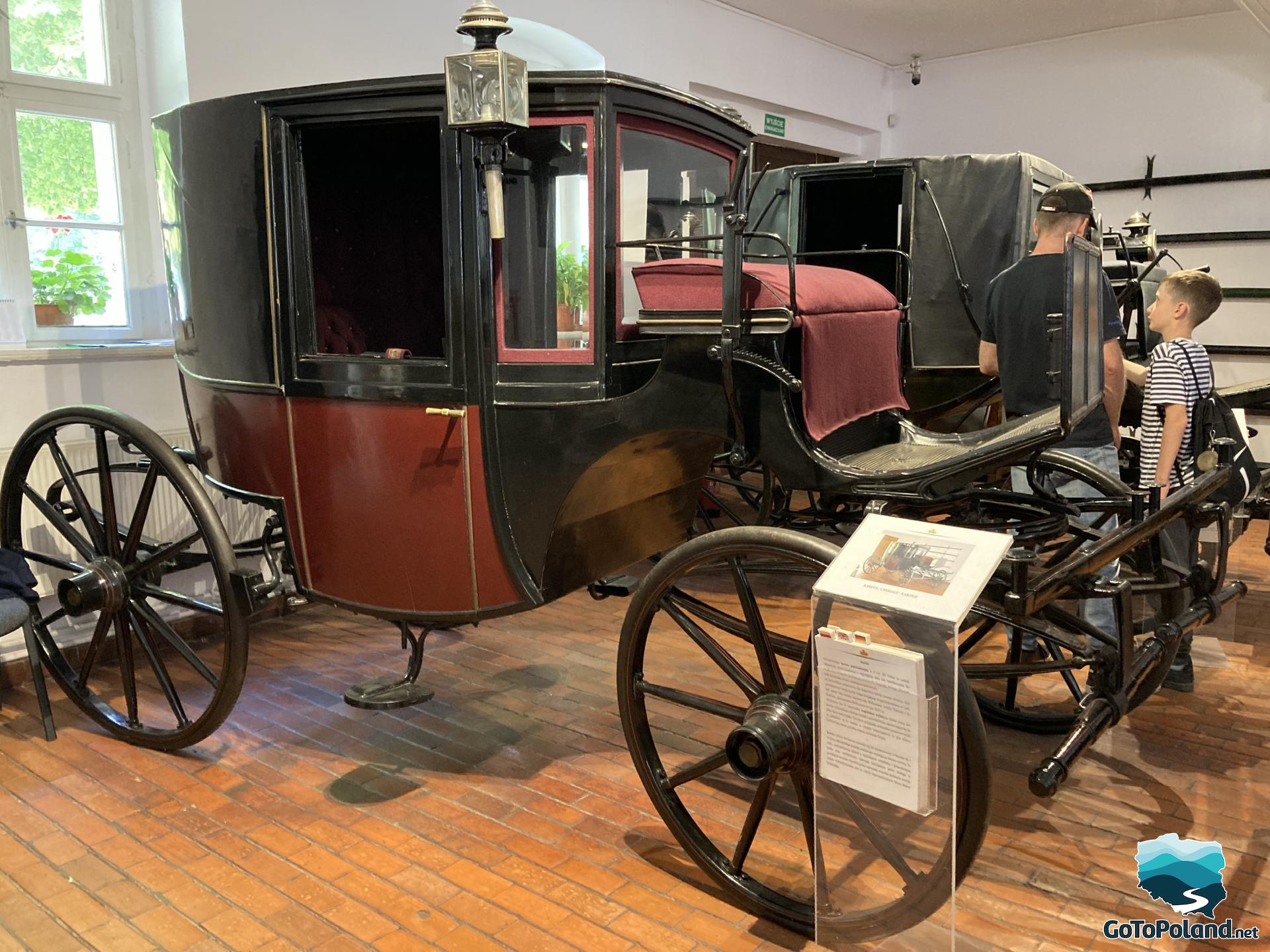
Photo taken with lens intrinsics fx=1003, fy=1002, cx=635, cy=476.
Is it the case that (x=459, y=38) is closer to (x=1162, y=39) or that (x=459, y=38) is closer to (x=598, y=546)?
(x=598, y=546)

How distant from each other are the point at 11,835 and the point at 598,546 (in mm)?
1686

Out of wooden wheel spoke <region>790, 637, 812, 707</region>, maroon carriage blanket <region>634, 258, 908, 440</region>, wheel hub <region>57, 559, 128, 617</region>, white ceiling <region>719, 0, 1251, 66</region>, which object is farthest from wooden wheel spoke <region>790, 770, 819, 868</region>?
white ceiling <region>719, 0, 1251, 66</region>

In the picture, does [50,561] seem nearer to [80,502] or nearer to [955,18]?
[80,502]

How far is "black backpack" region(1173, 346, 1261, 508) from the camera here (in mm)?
2668

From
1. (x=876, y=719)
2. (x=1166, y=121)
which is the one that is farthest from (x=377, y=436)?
(x=1166, y=121)

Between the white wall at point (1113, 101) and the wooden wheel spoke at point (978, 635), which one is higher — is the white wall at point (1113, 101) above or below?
above

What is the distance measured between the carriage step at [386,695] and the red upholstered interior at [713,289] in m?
1.60

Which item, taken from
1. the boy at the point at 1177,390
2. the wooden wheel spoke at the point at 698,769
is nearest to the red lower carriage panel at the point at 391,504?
the wooden wheel spoke at the point at 698,769

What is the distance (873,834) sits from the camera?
186 cm

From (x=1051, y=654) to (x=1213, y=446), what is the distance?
84cm

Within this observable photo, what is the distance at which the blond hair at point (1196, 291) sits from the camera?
11.6 ft

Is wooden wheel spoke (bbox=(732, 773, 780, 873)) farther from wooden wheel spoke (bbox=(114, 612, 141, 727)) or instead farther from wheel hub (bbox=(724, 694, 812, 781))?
wooden wheel spoke (bbox=(114, 612, 141, 727))

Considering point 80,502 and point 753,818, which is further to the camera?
point 80,502

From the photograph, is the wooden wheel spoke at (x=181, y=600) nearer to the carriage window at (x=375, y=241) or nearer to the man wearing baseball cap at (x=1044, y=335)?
the carriage window at (x=375, y=241)
